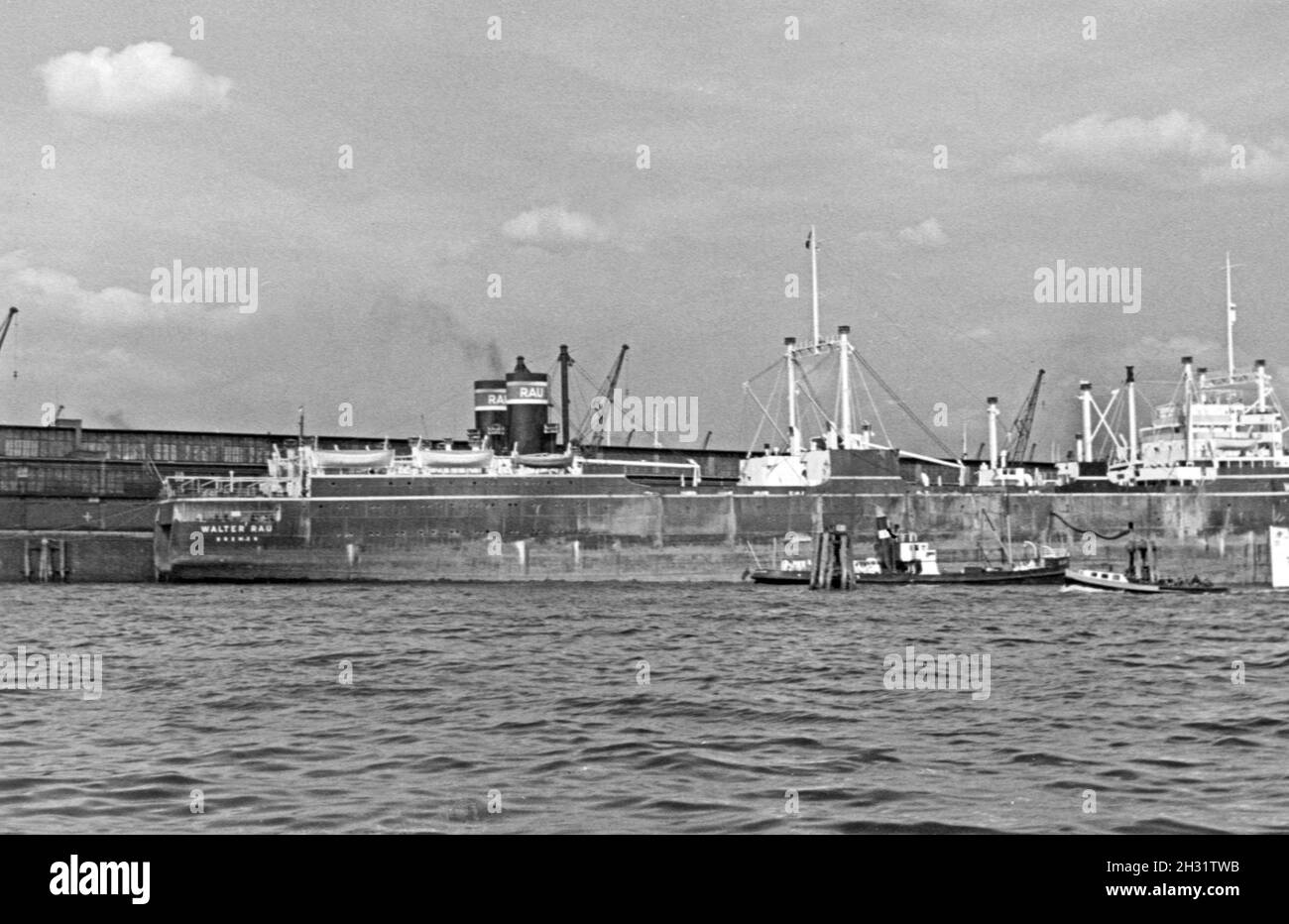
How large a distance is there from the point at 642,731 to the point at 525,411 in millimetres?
57628

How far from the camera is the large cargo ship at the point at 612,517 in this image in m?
61.1

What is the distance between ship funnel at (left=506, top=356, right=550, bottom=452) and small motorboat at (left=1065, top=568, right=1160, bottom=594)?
1235 inches

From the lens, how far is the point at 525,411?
7388 centimetres

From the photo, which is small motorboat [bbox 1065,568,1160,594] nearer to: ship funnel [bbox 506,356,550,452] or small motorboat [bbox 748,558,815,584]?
small motorboat [bbox 748,558,815,584]

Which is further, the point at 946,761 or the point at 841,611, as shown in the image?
the point at 841,611

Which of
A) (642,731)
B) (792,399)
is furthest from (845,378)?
(642,731)

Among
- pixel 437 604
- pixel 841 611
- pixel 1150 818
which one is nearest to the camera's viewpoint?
pixel 1150 818

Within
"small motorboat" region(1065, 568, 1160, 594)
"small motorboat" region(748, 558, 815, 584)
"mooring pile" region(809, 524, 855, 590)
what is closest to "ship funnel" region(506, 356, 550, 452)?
"small motorboat" region(748, 558, 815, 584)

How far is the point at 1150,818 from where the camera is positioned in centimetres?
1162

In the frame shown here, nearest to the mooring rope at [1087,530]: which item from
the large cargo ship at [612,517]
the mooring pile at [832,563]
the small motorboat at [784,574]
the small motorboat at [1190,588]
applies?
the large cargo ship at [612,517]
